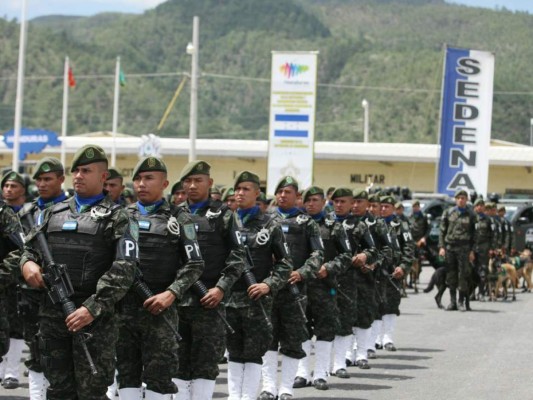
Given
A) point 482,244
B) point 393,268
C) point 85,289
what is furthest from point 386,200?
point 85,289

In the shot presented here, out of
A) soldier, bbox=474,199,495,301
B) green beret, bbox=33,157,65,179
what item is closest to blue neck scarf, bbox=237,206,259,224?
green beret, bbox=33,157,65,179

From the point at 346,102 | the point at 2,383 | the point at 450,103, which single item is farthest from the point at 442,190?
the point at 346,102

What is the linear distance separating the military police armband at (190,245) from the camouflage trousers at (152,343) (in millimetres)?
405

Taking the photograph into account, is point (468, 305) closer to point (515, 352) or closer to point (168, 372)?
point (515, 352)

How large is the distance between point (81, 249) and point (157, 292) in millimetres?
1183

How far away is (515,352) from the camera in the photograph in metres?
16.6

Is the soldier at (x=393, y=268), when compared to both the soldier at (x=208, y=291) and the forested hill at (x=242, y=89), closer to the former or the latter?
the soldier at (x=208, y=291)

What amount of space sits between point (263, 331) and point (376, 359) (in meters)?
5.38

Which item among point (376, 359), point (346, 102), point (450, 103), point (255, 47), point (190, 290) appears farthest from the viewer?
point (255, 47)

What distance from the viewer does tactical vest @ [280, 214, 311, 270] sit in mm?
12520

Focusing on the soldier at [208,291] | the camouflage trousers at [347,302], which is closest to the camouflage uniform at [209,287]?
the soldier at [208,291]

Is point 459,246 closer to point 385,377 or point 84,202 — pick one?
point 385,377

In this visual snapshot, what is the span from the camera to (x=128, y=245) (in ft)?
26.4

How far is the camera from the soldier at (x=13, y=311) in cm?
1245
